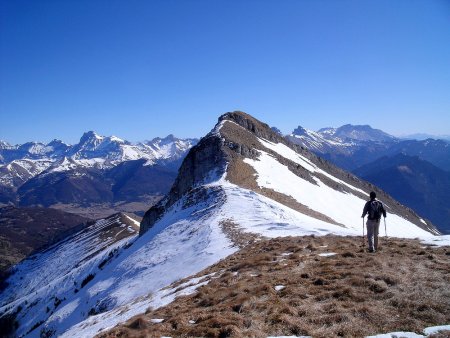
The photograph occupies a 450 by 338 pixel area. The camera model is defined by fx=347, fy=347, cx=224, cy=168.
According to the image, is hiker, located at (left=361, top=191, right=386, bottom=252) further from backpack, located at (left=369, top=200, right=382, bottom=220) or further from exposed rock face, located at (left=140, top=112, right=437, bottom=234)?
exposed rock face, located at (left=140, top=112, right=437, bottom=234)

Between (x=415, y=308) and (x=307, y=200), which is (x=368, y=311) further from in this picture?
(x=307, y=200)

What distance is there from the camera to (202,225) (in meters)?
35.5

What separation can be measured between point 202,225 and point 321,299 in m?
23.5

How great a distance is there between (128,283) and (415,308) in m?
24.4

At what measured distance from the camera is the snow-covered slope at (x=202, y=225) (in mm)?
26578

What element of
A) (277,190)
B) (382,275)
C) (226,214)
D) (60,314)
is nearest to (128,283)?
(226,214)

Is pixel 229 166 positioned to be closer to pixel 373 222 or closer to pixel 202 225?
pixel 202 225

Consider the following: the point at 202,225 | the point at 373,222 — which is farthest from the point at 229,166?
the point at 373,222

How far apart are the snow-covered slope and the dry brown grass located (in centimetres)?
410

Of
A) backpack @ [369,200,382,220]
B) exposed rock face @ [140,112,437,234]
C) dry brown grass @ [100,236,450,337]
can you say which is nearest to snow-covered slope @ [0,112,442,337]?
exposed rock face @ [140,112,437,234]

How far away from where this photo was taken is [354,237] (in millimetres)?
24203

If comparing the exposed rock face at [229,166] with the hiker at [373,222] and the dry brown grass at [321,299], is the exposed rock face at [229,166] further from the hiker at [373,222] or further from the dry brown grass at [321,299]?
the dry brown grass at [321,299]

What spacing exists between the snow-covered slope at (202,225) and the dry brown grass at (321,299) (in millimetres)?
4104

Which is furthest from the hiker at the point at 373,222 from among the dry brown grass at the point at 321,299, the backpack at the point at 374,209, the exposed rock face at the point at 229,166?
the exposed rock face at the point at 229,166
